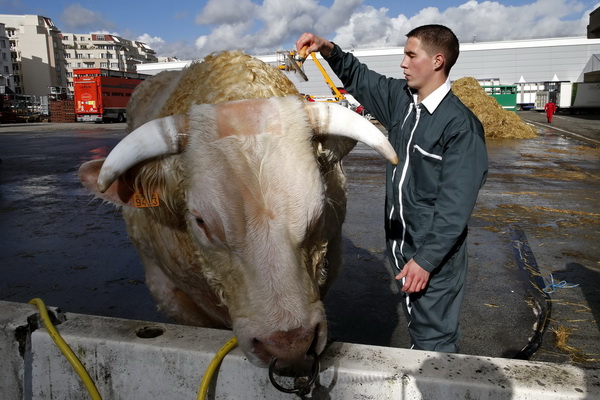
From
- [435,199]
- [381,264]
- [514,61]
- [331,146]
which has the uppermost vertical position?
[514,61]

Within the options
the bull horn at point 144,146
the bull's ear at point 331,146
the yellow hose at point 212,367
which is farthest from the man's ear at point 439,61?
the yellow hose at point 212,367

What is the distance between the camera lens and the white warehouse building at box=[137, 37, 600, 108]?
2379 inches

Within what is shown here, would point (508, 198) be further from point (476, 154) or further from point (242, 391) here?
point (242, 391)

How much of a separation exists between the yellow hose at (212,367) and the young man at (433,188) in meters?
0.88

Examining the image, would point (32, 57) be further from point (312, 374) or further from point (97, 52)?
point (312, 374)

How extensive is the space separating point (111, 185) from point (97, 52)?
402ft

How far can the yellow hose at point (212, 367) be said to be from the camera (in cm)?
175

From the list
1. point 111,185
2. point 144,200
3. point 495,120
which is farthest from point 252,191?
point 495,120

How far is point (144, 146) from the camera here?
6.07ft

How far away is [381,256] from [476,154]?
10.0 feet

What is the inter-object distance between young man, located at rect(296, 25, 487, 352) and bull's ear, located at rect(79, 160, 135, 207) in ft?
4.31

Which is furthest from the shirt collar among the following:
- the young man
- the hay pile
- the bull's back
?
the hay pile

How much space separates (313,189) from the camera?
72.8 inches

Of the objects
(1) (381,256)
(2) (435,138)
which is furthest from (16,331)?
(1) (381,256)
